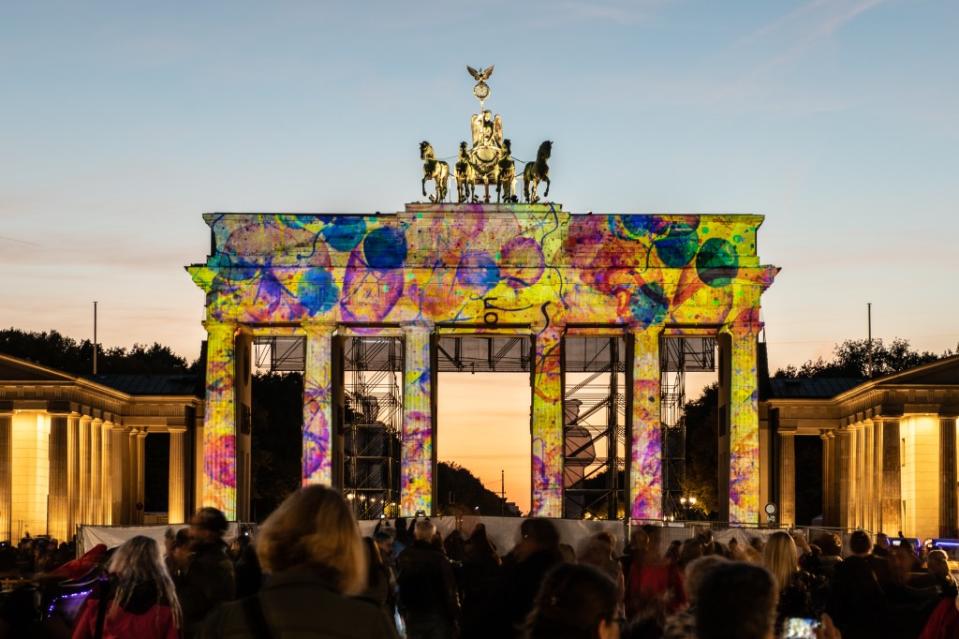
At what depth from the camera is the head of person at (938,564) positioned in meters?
16.6

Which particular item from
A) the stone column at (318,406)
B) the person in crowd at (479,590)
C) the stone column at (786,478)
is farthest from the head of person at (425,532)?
the stone column at (786,478)

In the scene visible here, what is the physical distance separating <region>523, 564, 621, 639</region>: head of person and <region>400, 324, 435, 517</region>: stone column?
5810 centimetres

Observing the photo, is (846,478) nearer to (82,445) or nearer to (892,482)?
(892,482)

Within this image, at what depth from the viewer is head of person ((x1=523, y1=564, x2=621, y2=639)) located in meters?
8.66

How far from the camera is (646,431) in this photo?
222 feet

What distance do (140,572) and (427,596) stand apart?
551 centimetres

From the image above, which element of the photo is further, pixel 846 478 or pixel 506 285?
pixel 846 478

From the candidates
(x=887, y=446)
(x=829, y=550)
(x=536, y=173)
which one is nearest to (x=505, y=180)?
Answer: (x=536, y=173)

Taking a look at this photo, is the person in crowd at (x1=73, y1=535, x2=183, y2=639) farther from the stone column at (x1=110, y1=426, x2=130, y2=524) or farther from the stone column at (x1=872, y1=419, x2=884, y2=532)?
the stone column at (x1=110, y1=426, x2=130, y2=524)

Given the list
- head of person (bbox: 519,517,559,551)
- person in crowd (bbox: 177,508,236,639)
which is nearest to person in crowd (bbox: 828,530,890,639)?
head of person (bbox: 519,517,559,551)

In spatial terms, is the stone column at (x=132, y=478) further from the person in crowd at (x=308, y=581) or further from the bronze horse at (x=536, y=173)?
the person in crowd at (x=308, y=581)

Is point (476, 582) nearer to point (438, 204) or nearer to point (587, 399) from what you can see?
point (438, 204)

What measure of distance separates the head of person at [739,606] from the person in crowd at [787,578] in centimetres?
524

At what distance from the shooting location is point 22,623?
35.9 feet
